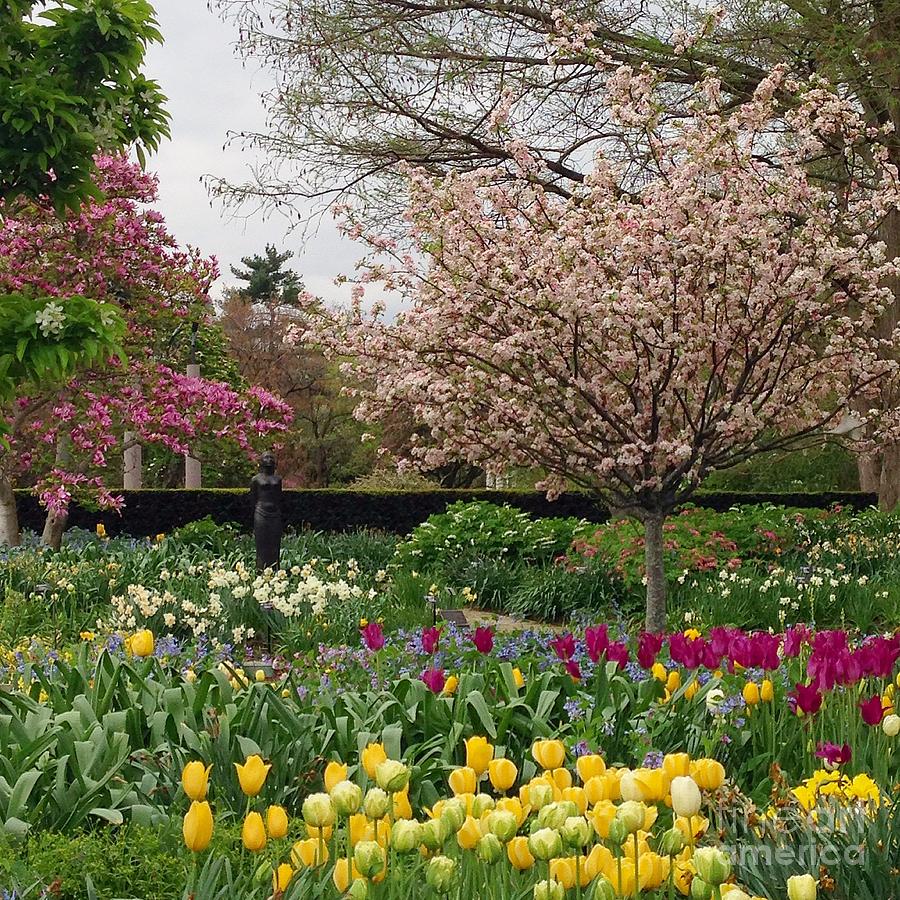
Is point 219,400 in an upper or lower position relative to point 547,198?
lower

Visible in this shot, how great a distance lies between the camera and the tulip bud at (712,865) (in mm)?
1747

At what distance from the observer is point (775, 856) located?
7.40ft

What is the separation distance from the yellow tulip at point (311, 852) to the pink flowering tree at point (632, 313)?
16.4 feet

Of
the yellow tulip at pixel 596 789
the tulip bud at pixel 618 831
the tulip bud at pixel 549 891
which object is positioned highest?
the yellow tulip at pixel 596 789

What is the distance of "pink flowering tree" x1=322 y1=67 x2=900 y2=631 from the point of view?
23.3 feet

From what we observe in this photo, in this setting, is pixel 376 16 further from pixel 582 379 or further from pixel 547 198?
pixel 582 379

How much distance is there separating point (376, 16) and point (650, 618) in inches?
311

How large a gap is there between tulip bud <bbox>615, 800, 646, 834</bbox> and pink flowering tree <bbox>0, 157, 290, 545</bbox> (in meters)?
9.97

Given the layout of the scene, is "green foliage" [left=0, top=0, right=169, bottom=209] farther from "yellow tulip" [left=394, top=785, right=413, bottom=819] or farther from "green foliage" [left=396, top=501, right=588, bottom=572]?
"green foliage" [left=396, top=501, right=588, bottom=572]

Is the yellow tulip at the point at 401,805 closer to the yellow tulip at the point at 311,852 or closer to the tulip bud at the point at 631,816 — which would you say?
the yellow tulip at the point at 311,852

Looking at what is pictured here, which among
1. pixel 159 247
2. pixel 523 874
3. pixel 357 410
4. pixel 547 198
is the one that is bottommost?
pixel 523 874

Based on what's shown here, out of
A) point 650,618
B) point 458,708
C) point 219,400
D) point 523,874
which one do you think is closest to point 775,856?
point 523,874

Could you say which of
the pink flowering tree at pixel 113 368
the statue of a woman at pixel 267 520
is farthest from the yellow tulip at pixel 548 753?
the pink flowering tree at pixel 113 368

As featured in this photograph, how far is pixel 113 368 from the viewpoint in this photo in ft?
38.5
